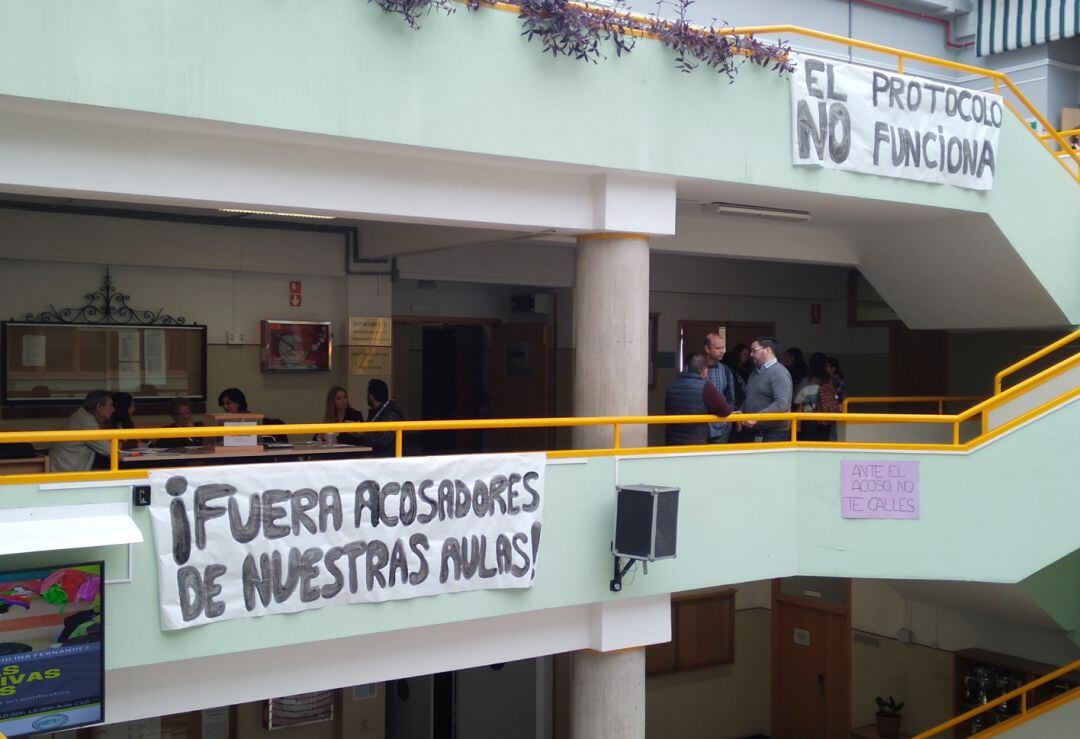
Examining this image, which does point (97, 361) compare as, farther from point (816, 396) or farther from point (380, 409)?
point (816, 396)

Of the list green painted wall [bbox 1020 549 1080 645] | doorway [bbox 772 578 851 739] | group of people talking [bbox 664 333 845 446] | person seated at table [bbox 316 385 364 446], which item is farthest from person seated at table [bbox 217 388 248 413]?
doorway [bbox 772 578 851 739]

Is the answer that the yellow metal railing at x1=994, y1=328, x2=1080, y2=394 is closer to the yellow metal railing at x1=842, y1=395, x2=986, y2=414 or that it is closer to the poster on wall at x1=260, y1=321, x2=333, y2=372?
the yellow metal railing at x1=842, y1=395, x2=986, y2=414

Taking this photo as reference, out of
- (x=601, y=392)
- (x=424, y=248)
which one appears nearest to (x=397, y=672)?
(x=601, y=392)

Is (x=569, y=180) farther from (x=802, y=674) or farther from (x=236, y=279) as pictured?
(x=802, y=674)

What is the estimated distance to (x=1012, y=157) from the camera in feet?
34.2

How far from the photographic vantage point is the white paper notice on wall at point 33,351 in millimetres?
10250

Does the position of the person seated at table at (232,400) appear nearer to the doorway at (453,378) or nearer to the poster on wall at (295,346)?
the poster on wall at (295,346)

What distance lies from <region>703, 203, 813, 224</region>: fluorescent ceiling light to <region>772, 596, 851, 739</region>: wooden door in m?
6.46

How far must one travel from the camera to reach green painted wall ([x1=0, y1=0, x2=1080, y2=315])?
6.16m

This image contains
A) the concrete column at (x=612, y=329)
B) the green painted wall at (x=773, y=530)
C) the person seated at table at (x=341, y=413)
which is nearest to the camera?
the green painted wall at (x=773, y=530)

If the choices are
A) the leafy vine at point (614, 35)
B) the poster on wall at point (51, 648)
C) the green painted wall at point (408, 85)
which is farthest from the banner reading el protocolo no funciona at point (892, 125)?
the poster on wall at point (51, 648)

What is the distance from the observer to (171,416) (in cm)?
1112

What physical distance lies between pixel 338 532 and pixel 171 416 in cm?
520

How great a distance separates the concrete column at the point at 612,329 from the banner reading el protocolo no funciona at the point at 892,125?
5.79 feet
